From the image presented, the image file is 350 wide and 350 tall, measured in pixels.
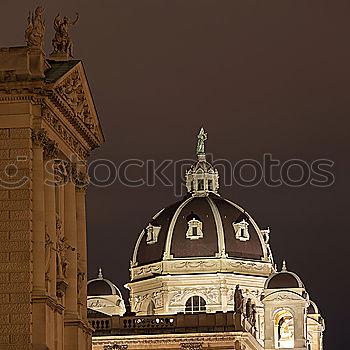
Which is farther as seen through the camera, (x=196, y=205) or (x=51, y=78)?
(x=196, y=205)

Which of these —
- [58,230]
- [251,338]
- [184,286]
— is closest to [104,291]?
[184,286]

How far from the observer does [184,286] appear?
16112 cm

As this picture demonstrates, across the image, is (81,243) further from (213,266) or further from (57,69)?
(213,266)

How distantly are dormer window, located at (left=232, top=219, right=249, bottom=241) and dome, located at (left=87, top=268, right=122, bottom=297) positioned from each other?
17.7m

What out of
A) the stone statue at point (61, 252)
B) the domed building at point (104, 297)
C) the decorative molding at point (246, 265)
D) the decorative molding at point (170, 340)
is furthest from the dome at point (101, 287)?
the stone statue at point (61, 252)

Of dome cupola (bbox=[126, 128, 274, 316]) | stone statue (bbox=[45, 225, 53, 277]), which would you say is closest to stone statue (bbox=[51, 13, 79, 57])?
stone statue (bbox=[45, 225, 53, 277])

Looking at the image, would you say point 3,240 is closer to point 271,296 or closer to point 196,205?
point 271,296

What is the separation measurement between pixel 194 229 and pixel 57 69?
102m

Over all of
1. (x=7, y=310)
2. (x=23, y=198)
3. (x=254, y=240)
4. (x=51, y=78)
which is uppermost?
(x=254, y=240)

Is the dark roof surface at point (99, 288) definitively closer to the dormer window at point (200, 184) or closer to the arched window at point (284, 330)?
the arched window at point (284, 330)

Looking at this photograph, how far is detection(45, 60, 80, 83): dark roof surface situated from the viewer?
196 ft

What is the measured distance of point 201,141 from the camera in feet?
577

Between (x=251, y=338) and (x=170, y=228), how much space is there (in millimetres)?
38298

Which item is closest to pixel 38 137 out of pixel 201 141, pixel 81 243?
pixel 81 243
